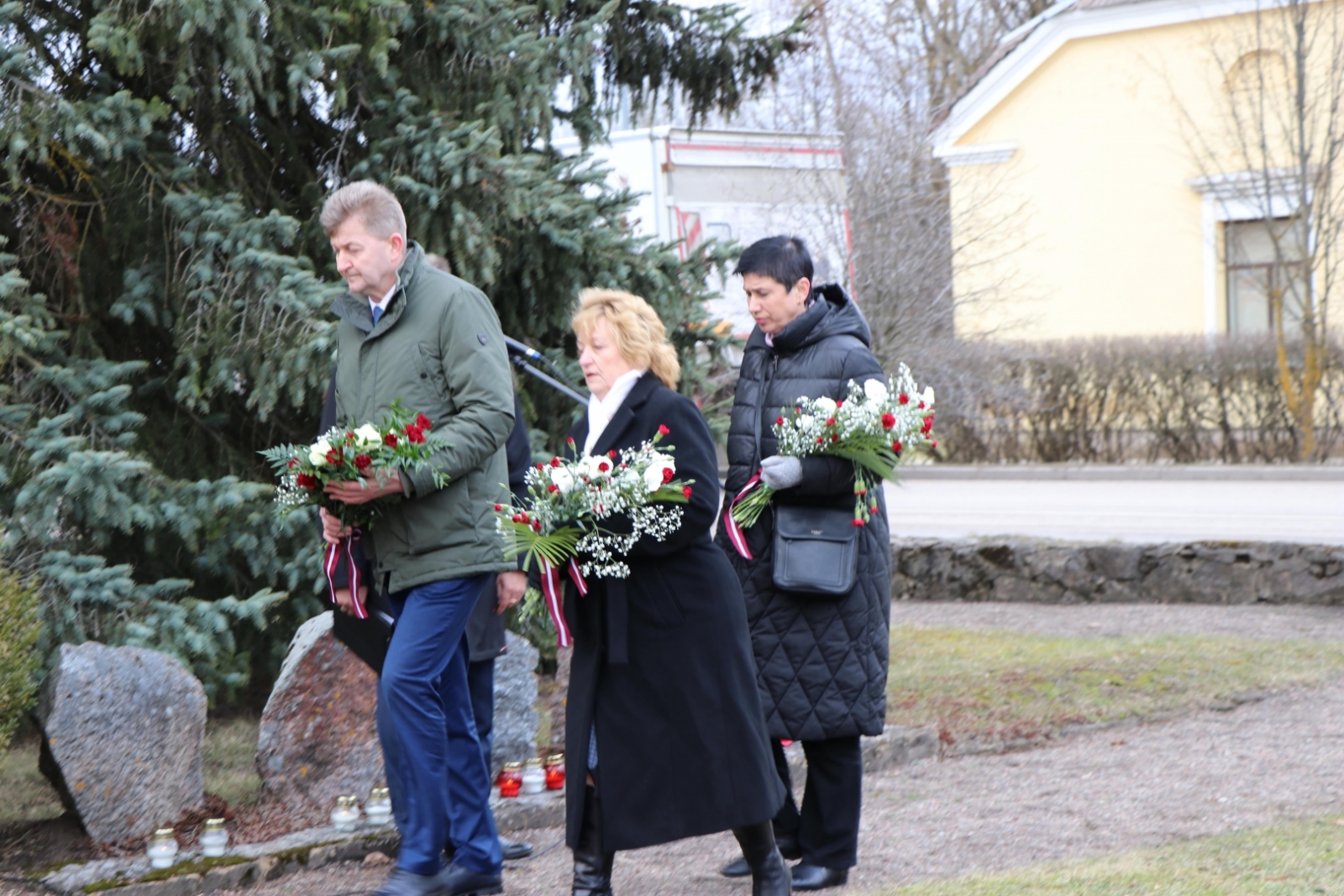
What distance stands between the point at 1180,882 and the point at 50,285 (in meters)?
5.47

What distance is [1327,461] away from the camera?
19.9m

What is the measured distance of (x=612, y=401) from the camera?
4.20 meters

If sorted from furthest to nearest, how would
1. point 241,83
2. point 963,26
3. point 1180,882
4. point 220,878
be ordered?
point 963,26 < point 241,83 < point 220,878 < point 1180,882

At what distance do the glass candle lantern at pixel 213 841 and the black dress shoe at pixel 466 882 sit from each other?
930 mm

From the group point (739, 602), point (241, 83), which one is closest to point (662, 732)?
point (739, 602)

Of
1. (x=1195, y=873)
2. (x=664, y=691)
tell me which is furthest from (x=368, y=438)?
(x=1195, y=873)

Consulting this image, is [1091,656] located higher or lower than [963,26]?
lower

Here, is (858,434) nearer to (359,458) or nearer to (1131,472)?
(359,458)

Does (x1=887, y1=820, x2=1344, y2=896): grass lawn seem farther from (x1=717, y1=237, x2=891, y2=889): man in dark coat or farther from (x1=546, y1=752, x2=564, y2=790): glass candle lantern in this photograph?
(x1=546, y1=752, x2=564, y2=790): glass candle lantern

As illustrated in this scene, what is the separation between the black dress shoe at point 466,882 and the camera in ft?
14.3

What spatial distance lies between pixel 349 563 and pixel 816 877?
5.75 feet

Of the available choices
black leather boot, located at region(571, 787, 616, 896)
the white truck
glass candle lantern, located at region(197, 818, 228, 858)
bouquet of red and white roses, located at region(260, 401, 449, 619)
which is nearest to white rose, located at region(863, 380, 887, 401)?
bouquet of red and white roses, located at region(260, 401, 449, 619)

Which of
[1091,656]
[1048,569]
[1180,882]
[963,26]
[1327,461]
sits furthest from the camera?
[963,26]

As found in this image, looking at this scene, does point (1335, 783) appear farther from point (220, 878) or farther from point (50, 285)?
point (50, 285)
